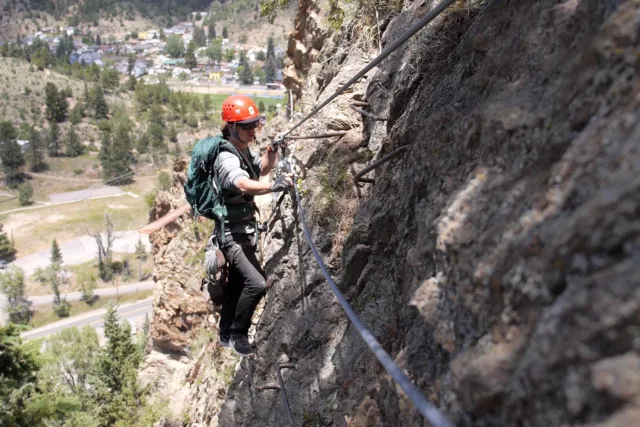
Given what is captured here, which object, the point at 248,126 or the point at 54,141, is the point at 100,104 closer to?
the point at 54,141

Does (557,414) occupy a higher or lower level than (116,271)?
higher

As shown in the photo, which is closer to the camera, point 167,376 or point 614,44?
point 614,44

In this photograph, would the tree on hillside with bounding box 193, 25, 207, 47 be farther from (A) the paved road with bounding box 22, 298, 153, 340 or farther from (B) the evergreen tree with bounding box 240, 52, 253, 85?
(A) the paved road with bounding box 22, 298, 153, 340

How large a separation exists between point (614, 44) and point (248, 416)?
18.6ft

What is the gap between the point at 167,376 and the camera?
16969 millimetres

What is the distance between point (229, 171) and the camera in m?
4.43

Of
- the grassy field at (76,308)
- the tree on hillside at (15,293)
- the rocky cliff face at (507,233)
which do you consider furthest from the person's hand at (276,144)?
the tree on hillside at (15,293)

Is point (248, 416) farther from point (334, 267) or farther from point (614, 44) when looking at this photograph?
point (614, 44)

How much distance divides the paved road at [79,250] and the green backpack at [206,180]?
61034 millimetres

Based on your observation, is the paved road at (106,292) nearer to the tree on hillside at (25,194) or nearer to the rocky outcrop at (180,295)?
the tree on hillside at (25,194)

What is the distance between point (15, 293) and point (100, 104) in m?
58.4

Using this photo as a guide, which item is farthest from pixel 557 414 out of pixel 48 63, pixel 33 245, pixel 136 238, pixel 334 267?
pixel 48 63

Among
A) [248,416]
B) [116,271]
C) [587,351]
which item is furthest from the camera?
[116,271]

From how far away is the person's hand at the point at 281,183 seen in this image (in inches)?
176
